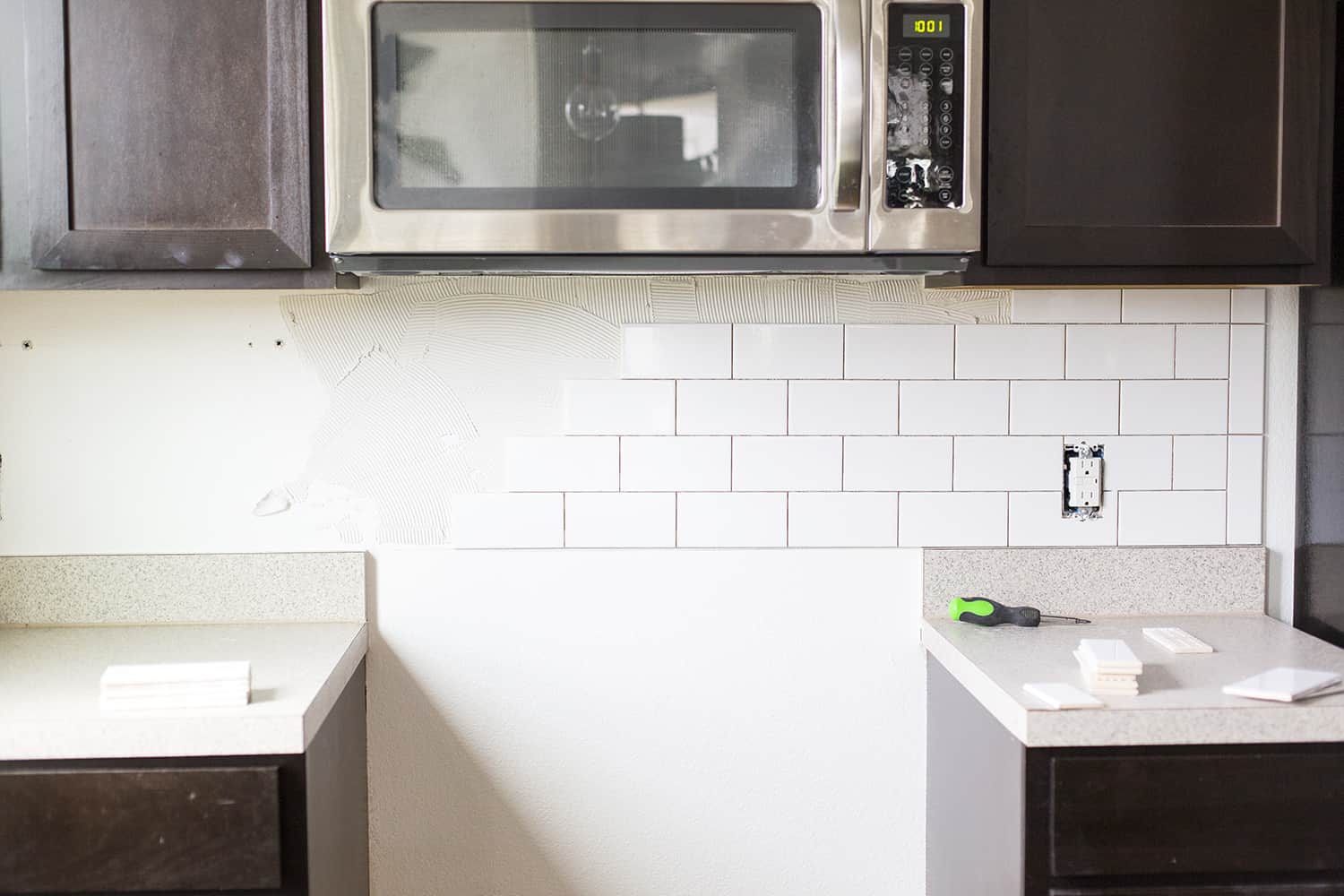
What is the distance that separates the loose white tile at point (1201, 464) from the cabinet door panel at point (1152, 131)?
453mm

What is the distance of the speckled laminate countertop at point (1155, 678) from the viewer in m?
1.38

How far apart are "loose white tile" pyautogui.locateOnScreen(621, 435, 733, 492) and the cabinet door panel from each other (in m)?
0.56

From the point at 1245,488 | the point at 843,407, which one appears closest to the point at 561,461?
the point at 843,407

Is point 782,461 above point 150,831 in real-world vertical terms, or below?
above

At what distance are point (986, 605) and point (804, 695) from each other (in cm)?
34

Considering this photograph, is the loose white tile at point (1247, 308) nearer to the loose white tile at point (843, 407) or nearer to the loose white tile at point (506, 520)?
the loose white tile at point (843, 407)

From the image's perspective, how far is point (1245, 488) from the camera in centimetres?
190

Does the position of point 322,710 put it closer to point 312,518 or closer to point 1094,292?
point 312,518

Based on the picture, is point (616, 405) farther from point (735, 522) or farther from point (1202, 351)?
point (1202, 351)

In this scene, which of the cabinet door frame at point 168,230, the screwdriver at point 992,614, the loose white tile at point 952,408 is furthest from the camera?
the loose white tile at point 952,408

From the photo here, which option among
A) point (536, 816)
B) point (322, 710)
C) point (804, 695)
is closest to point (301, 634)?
point (322, 710)

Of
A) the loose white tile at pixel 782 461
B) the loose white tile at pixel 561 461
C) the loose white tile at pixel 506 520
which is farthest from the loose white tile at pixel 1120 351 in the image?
the loose white tile at pixel 506 520

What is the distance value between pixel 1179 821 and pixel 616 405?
39.9 inches

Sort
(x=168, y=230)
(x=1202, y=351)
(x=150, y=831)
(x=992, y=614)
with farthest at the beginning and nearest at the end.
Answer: (x=1202, y=351) → (x=992, y=614) → (x=168, y=230) → (x=150, y=831)
